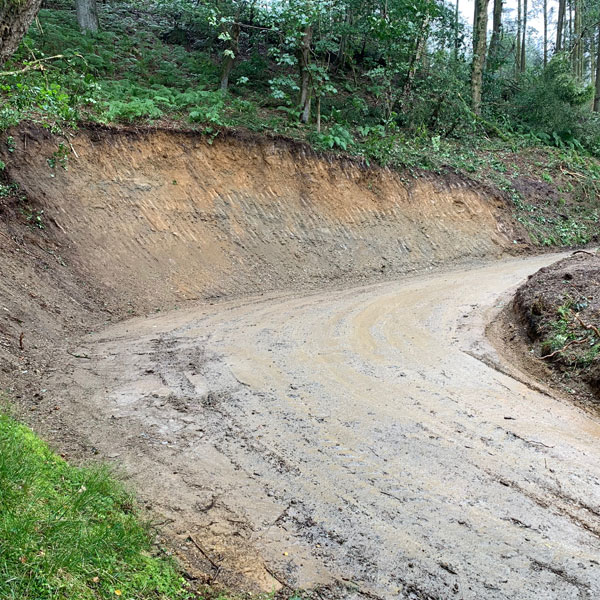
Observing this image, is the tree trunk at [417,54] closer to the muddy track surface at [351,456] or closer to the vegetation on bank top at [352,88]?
the vegetation on bank top at [352,88]

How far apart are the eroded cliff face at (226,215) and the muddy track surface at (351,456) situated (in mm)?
3185

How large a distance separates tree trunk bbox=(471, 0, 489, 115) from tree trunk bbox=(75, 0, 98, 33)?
47.8 ft

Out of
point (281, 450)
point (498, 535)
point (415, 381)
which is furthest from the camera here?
point (415, 381)

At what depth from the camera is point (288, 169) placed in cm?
1641

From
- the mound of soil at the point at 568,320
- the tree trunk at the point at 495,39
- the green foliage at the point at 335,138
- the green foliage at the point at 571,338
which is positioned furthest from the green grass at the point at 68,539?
the tree trunk at the point at 495,39

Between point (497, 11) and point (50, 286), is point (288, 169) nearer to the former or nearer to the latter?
point (50, 286)

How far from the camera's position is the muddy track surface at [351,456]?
13.4 ft

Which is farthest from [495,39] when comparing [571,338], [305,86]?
[571,338]

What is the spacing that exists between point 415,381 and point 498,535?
10.8 ft

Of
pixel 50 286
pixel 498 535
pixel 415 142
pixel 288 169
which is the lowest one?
pixel 498 535

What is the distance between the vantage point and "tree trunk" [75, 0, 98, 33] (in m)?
19.0

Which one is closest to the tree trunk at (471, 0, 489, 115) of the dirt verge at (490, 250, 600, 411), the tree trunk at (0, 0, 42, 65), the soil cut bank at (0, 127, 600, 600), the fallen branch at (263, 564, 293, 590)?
the soil cut bank at (0, 127, 600, 600)

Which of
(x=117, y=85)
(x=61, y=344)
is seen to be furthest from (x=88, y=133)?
(x=61, y=344)

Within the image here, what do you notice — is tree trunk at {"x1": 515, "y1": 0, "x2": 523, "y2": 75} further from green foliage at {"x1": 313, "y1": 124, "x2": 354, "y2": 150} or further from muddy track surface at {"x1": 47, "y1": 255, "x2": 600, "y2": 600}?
muddy track surface at {"x1": 47, "y1": 255, "x2": 600, "y2": 600}
